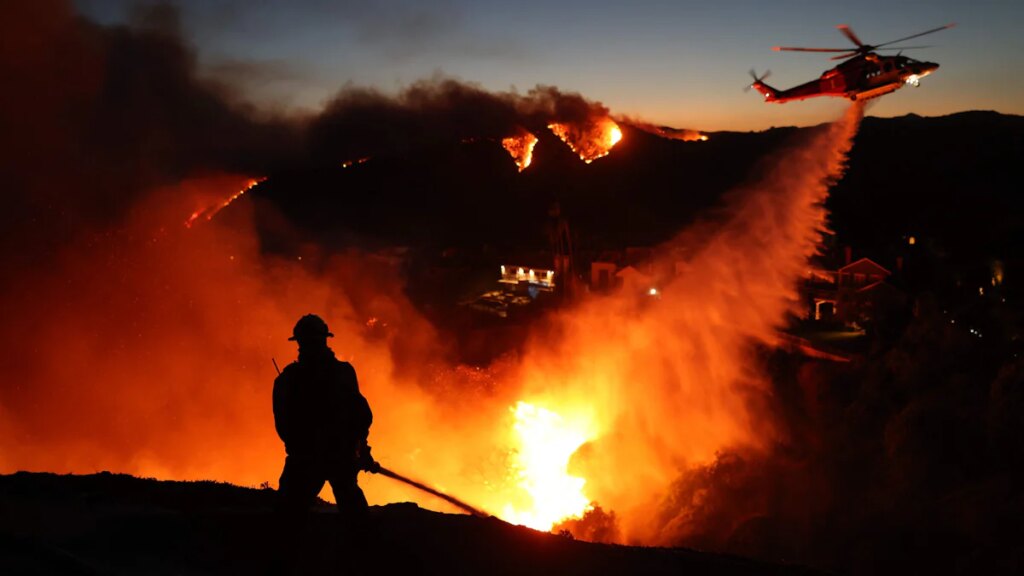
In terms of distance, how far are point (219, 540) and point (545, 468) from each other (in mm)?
22761

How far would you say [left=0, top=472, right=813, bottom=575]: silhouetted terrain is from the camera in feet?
18.3

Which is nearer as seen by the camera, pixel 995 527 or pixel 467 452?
pixel 995 527

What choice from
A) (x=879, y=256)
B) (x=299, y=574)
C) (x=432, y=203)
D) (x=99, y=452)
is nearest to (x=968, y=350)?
(x=879, y=256)

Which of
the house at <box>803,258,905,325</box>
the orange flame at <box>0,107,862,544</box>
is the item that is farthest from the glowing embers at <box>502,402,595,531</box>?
the house at <box>803,258,905,325</box>

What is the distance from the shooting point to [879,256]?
37562 millimetres

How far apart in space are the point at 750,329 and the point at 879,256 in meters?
12.4

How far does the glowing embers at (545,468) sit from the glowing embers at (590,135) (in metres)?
11.4

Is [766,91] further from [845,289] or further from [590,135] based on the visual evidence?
[845,289]

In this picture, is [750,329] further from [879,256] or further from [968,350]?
[879,256]

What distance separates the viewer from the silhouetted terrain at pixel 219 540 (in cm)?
558

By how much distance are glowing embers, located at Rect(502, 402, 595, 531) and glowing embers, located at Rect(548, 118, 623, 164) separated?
11442mm

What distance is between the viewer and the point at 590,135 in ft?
70.5

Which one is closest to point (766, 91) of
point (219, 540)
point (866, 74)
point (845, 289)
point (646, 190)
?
point (866, 74)

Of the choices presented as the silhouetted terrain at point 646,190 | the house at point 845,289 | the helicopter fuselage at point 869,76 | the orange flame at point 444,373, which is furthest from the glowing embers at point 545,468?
the silhouetted terrain at point 646,190
